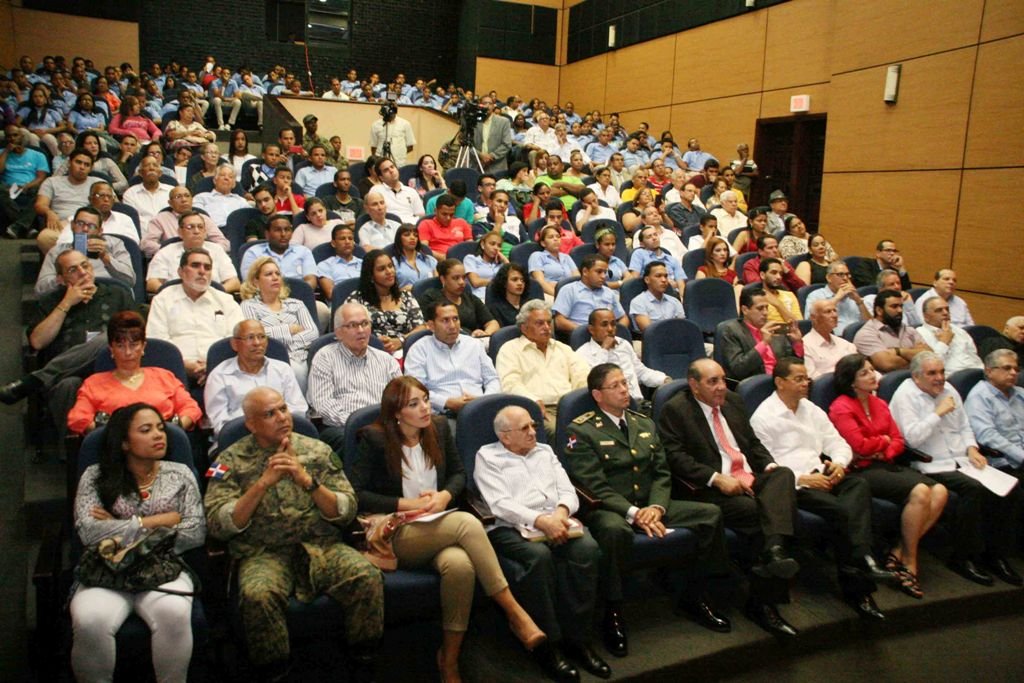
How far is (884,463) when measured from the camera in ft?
10.6

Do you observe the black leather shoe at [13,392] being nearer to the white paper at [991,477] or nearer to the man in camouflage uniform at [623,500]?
the man in camouflage uniform at [623,500]

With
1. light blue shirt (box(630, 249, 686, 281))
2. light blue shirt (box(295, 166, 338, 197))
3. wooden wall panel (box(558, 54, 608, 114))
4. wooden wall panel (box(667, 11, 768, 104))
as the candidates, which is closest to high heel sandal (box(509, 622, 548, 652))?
light blue shirt (box(630, 249, 686, 281))

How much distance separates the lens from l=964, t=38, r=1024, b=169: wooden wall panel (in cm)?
570

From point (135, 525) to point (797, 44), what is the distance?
27.3 feet

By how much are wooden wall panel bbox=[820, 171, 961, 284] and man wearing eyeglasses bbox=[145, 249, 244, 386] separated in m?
5.49

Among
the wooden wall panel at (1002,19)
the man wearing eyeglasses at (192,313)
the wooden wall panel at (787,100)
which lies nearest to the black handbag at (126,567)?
the man wearing eyeglasses at (192,313)

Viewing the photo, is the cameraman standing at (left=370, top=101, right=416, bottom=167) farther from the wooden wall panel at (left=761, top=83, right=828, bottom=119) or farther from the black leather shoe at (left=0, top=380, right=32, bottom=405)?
the black leather shoe at (left=0, top=380, right=32, bottom=405)

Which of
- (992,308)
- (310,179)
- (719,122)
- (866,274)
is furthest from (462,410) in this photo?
(719,122)

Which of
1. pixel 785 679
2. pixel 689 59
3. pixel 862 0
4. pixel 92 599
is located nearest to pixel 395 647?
pixel 92 599

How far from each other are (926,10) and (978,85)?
904mm

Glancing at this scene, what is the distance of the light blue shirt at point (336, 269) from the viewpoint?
4352mm

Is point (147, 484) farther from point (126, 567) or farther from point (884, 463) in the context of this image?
Answer: point (884, 463)

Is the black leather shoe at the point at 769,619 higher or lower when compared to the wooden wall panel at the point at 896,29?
lower

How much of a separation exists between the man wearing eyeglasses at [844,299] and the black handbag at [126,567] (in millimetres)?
3788
